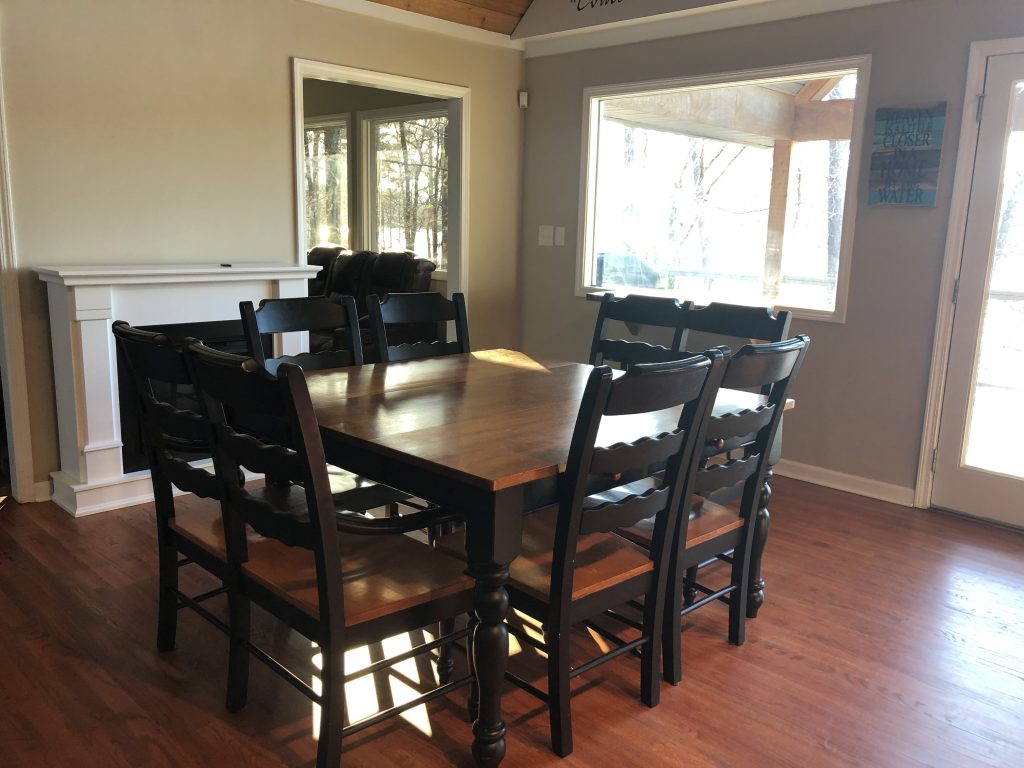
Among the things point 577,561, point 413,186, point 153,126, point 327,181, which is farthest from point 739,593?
point 327,181

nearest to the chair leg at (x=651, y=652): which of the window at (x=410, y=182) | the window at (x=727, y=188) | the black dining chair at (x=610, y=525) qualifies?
the black dining chair at (x=610, y=525)

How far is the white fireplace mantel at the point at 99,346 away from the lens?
353 centimetres

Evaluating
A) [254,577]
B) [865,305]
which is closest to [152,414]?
[254,577]

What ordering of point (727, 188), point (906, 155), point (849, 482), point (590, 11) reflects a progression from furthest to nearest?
point (590, 11) → point (727, 188) → point (849, 482) → point (906, 155)

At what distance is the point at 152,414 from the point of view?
218 cm

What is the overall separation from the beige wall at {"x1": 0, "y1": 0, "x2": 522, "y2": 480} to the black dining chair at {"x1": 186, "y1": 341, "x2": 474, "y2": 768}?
7.38 feet

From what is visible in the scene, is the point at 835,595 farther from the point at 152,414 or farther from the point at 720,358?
the point at 152,414

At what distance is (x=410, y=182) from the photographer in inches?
273

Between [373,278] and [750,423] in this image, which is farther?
[373,278]

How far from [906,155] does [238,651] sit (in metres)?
3.54

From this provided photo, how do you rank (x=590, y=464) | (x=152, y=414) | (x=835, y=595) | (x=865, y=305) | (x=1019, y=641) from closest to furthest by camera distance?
(x=590, y=464) < (x=152, y=414) < (x=1019, y=641) < (x=835, y=595) < (x=865, y=305)

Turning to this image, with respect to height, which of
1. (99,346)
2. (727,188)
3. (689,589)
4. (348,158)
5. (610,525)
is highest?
(348,158)

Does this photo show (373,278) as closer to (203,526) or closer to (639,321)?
(639,321)

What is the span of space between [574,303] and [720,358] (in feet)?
11.3
